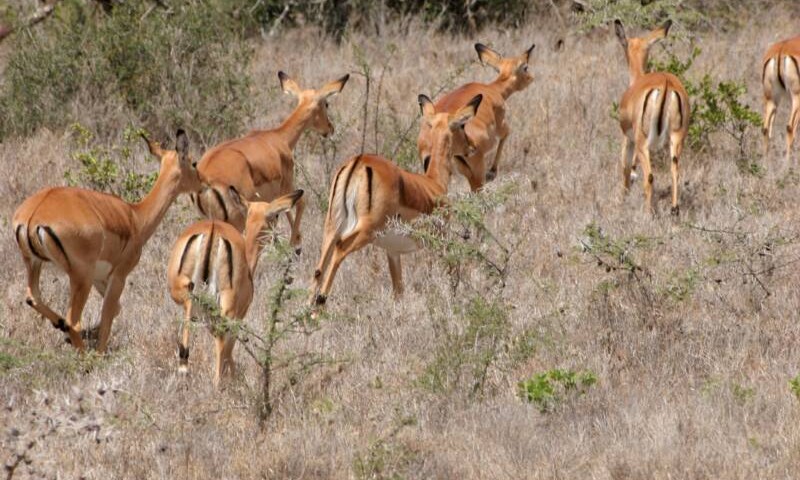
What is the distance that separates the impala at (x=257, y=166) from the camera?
9.54 meters

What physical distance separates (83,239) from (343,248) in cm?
199

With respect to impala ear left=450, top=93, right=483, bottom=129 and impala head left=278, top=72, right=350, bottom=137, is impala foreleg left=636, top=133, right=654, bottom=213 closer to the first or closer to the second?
impala ear left=450, top=93, right=483, bottom=129

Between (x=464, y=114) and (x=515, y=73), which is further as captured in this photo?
(x=515, y=73)

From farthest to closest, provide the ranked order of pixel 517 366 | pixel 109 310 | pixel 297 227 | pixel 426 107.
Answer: pixel 297 227 < pixel 426 107 < pixel 109 310 < pixel 517 366

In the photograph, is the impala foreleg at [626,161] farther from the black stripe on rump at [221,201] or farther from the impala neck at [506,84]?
the black stripe on rump at [221,201]

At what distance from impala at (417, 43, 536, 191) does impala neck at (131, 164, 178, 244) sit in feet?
8.51

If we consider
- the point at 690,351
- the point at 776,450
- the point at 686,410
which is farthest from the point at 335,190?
the point at 776,450

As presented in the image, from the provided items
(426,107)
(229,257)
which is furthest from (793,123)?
(229,257)

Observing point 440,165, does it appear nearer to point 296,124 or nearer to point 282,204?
point 296,124

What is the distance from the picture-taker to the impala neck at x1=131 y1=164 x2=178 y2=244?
342 inches

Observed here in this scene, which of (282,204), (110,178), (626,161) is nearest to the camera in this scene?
(282,204)

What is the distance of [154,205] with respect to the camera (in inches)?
346

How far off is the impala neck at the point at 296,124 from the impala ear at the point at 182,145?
2.15m

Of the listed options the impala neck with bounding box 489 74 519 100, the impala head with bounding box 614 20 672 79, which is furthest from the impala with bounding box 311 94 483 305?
the impala head with bounding box 614 20 672 79
